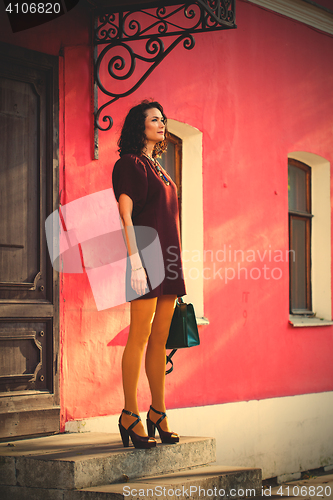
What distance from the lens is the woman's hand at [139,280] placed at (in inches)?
136

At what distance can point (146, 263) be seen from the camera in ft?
11.8

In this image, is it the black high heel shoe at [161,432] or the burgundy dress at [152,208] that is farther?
the black high heel shoe at [161,432]

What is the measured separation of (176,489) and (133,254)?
129 centimetres

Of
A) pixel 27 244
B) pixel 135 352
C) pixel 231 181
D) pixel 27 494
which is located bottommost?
pixel 27 494

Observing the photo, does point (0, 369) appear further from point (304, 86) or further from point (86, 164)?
point (304, 86)

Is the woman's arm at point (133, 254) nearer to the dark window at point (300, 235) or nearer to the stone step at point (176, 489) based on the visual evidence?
the stone step at point (176, 489)

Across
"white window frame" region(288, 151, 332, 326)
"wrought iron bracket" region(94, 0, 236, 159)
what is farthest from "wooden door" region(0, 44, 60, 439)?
"white window frame" region(288, 151, 332, 326)

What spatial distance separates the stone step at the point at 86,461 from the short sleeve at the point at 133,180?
54.8 inches

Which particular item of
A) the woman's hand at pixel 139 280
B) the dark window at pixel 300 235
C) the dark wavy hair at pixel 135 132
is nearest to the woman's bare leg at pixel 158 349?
the woman's hand at pixel 139 280

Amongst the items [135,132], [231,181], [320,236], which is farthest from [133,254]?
[320,236]

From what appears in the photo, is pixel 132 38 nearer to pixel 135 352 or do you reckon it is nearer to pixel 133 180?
pixel 133 180

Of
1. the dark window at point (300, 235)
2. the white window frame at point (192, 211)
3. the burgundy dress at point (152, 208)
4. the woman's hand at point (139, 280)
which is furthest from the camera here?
the dark window at point (300, 235)

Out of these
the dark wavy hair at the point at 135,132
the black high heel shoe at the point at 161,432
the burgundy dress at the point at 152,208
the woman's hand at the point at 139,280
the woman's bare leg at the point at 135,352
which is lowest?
the black high heel shoe at the point at 161,432

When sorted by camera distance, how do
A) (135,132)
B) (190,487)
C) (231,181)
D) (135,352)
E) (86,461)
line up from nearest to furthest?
(86,461) < (190,487) < (135,352) < (135,132) < (231,181)
